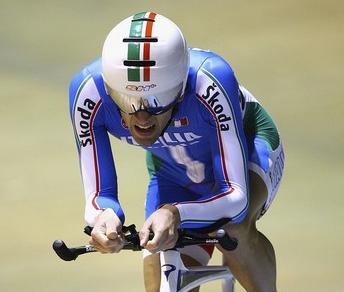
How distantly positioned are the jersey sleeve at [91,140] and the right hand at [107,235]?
319mm

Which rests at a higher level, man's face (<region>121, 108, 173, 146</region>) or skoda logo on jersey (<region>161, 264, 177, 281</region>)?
man's face (<region>121, 108, 173, 146</region>)

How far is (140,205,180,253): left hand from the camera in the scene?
3.81 m

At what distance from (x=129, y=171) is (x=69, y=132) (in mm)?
927

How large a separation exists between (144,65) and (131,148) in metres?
4.24

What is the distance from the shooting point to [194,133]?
4453 mm

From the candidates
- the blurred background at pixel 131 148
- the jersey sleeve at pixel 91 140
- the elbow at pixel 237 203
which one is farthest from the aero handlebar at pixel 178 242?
the blurred background at pixel 131 148

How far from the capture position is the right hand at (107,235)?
3.88 metres

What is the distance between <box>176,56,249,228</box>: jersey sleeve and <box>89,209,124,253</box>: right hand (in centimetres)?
36

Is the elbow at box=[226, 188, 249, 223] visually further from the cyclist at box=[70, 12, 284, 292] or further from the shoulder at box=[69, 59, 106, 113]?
the shoulder at box=[69, 59, 106, 113]

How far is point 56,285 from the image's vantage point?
6.16 metres

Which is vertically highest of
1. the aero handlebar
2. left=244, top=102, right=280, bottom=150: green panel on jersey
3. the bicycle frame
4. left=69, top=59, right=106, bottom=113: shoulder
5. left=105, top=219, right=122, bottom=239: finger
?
left=69, top=59, right=106, bottom=113: shoulder

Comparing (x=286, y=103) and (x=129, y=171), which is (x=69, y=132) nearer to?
(x=129, y=171)

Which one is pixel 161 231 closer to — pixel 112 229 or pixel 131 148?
pixel 112 229

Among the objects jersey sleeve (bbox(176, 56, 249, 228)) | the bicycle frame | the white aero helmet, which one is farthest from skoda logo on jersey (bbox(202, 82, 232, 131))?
the bicycle frame
